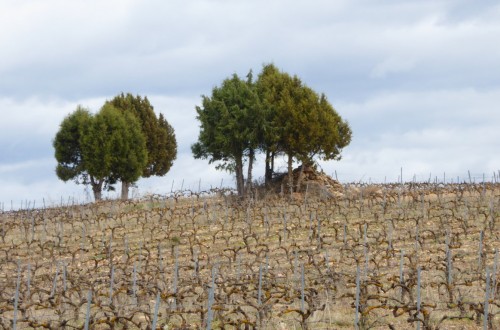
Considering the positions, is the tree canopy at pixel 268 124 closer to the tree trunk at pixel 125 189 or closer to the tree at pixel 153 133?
the tree trunk at pixel 125 189

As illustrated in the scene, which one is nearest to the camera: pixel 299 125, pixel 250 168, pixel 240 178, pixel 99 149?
pixel 299 125

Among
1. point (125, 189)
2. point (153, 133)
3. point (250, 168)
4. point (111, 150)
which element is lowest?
point (125, 189)

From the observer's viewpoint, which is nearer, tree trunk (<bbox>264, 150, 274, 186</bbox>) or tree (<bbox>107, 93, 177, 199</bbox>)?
tree trunk (<bbox>264, 150, 274, 186</bbox>)

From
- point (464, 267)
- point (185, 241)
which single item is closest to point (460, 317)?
point (464, 267)

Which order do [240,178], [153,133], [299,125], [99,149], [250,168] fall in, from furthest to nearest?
[153,133]
[99,149]
[240,178]
[250,168]
[299,125]

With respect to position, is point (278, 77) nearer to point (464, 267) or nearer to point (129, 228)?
point (129, 228)

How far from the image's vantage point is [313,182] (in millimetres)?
43031

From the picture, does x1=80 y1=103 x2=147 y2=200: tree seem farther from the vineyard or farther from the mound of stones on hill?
the mound of stones on hill

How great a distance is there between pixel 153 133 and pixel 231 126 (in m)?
15.1

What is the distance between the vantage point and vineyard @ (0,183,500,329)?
14.1m

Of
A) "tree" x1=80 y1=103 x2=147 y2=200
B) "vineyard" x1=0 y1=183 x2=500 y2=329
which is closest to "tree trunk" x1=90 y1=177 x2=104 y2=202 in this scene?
"tree" x1=80 y1=103 x2=147 y2=200

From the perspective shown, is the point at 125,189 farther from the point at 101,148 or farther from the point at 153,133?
the point at 153,133

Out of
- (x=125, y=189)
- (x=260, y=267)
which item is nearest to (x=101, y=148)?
(x=125, y=189)

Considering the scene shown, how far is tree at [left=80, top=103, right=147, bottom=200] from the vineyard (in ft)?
27.0
